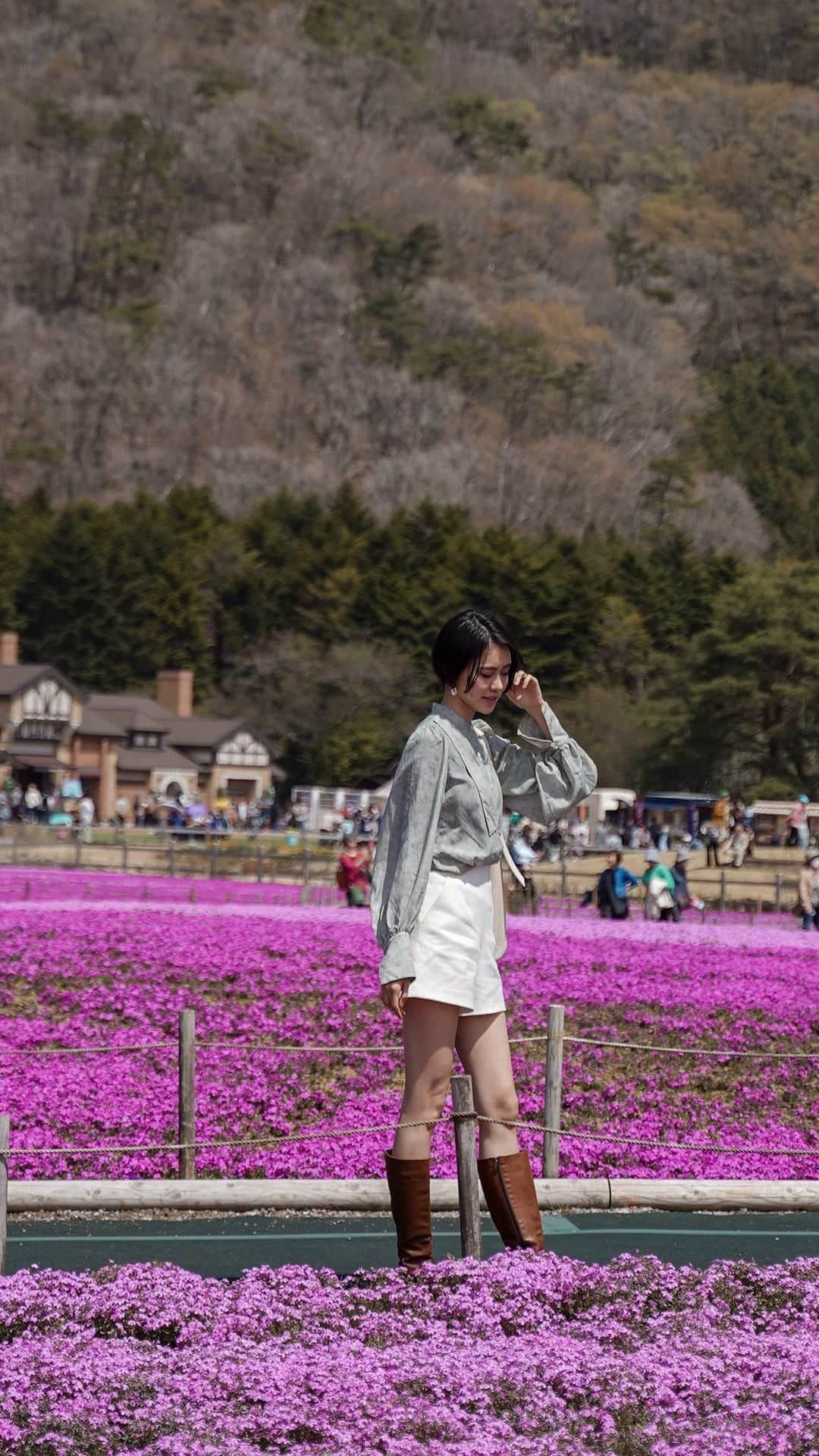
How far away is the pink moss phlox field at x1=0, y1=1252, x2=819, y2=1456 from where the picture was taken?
5.08 metres

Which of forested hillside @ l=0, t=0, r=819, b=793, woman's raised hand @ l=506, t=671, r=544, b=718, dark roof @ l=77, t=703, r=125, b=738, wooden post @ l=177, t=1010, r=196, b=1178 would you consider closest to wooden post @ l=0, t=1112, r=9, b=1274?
woman's raised hand @ l=506, t=671, r=544, b=718

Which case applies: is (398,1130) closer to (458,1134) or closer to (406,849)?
(458,1134)

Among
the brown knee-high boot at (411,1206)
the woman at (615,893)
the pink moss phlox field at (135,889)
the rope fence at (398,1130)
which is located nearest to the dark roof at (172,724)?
the pink moss phlox field at (135,889)

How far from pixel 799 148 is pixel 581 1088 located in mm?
190022

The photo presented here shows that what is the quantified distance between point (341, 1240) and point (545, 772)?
8.38ft

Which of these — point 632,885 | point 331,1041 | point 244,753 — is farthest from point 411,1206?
point 244,753

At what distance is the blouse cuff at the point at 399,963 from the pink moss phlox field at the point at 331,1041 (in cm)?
222

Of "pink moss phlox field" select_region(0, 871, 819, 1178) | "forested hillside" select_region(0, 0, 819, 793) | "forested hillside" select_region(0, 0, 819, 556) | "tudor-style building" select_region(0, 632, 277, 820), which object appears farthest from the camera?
"forested hillside" select_region(0, 0, 819, 556)

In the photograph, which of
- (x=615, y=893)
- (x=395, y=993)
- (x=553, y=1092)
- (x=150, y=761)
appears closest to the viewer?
(x=395, y=993)

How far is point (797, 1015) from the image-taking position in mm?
14055

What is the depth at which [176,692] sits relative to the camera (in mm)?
82438

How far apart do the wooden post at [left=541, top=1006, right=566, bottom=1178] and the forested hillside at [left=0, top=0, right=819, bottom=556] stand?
3714 inches

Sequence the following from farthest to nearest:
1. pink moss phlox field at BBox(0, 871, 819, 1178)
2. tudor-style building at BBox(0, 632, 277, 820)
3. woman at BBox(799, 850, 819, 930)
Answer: tudor-style building at BBox(0, 632, 277, 820) → woman at BBox(799, 850, 819, 930) → pink moss phlox field at BBox(0, 871, 819, 1178)

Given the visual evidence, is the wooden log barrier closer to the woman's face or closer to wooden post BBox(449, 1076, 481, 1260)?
wooden post BBox(449, 1076, 481, 1260)
